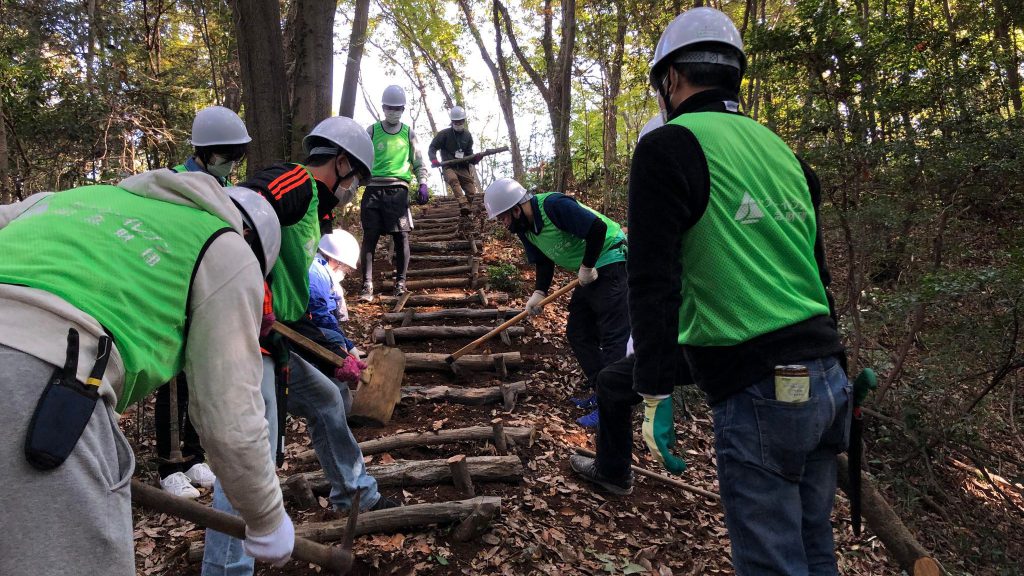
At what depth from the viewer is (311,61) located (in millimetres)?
5430

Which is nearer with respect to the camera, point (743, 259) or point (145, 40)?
Answer: point (743, 259)

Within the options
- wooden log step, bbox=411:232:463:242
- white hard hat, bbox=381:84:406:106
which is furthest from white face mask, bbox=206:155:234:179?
wooden log step, bbox=411:232:463:242

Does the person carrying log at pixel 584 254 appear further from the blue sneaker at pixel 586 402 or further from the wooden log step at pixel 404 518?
the wooden log step at pixel 404 518

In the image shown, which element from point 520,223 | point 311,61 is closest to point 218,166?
point 311,61

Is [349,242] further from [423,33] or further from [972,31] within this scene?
[423,33]

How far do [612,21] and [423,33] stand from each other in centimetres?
1381

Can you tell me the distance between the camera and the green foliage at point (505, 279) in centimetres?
805

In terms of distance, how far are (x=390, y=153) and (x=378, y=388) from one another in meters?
3.84

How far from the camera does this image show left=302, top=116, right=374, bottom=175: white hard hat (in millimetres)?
3197

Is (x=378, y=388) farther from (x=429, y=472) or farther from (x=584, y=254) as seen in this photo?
(x=584, y=254)

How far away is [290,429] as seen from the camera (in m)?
4.75

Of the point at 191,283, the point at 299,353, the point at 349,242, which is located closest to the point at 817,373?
the point at 191,283

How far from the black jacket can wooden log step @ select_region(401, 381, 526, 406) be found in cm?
329

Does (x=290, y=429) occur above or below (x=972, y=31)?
below
